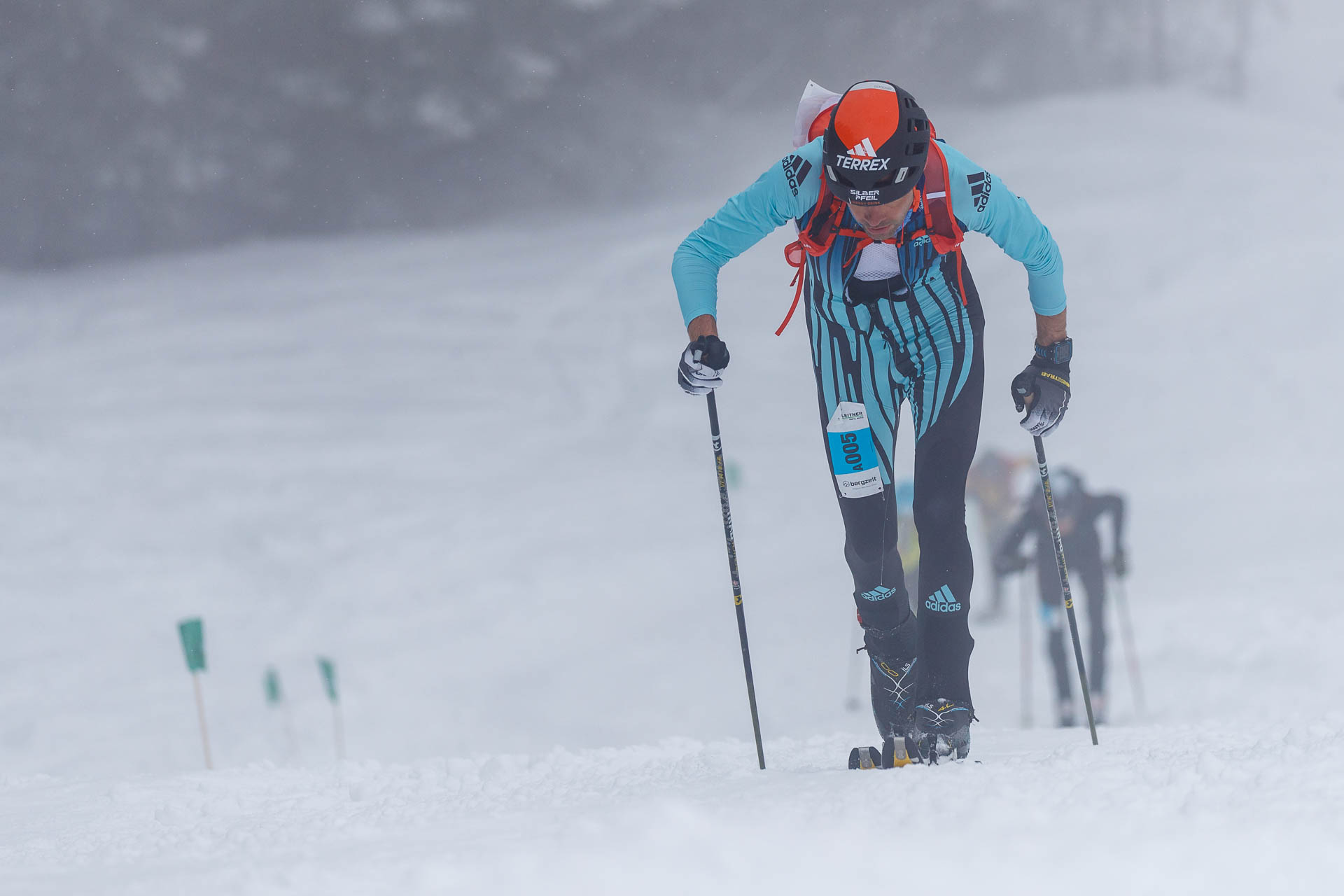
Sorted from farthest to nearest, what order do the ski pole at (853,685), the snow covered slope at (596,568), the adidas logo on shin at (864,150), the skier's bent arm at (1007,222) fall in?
the ski pole at (853,685)
the skier's bent arm at (1007,222)
the adidas logo on shin at (864,150)
the snow covered slope at (596,568)

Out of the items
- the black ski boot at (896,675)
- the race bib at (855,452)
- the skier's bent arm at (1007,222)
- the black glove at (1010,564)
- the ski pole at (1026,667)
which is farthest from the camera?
the ski pole at (1026,667)

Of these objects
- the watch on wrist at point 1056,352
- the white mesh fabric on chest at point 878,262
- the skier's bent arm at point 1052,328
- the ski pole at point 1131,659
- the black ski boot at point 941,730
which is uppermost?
the white mesh fabric on chest at point 878,262

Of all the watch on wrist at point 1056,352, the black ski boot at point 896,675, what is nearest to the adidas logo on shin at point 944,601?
the black ski boot at point 896,675

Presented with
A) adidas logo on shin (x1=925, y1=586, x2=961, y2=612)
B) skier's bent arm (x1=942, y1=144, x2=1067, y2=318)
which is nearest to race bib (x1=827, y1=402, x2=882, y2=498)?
adidas logo on shin (x1=925, y1=586, x2=961, y2=612)

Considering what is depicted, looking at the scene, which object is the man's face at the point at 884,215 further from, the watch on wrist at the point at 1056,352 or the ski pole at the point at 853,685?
the ski pole at the point at 853,685

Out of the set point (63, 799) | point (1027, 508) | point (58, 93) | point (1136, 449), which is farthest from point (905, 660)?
point (58, 93)

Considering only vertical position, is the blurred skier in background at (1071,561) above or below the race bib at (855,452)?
below

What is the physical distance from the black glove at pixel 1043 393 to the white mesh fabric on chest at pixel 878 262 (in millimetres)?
486

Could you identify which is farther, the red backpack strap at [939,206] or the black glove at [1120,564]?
the black glove at [1120,564]

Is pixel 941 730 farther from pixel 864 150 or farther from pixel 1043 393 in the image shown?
pixel 864 150

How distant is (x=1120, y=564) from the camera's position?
250 inches

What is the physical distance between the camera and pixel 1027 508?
632 centimetres

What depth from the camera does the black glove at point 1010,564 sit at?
6297 millimetres

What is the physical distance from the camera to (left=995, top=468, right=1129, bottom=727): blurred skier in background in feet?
20.7
